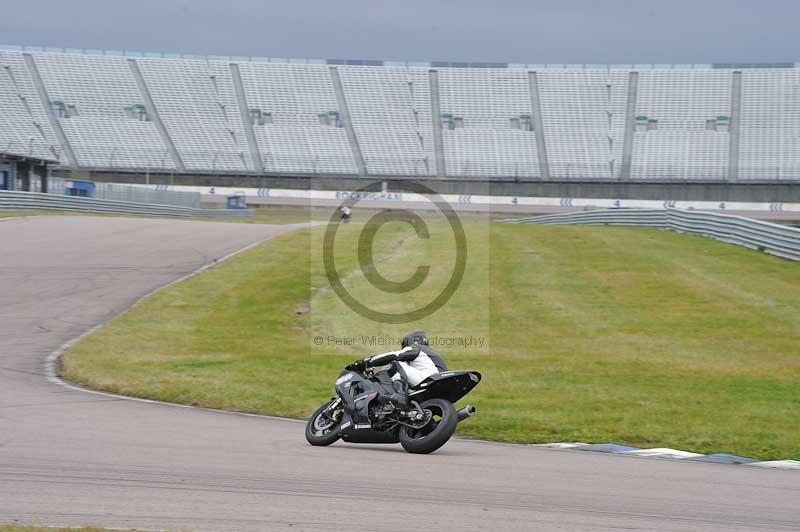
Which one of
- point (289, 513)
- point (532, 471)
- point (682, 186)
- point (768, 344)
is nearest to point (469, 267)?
point (768, 344)

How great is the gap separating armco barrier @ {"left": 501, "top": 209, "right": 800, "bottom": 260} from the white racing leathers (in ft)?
69.4

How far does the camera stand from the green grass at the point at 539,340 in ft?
38.6

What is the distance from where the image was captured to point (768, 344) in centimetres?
1717

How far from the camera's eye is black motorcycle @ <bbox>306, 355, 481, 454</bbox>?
912cm

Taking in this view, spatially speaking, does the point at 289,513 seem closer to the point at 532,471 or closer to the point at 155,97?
the point at 532,471

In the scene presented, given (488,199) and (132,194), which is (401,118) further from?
(132,194)

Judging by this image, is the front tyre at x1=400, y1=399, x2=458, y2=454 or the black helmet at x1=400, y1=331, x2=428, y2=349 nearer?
the front tyre at x1=400, y1=399, x2=458, y2=454

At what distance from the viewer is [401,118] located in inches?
2931

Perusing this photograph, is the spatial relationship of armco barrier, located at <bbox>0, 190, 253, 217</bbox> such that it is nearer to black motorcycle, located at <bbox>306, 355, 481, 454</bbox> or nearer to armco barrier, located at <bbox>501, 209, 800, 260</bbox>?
armco barrier, located at <bbox>501, 209, 800, 260</bbox>

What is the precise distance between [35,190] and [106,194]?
433cm

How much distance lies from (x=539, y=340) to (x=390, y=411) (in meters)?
8.53

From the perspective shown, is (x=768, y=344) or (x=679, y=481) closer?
(x=679, y=481)

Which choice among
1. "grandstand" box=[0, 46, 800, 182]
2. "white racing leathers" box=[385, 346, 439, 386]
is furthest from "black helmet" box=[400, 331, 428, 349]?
"grandstand" box=[0, 46, 800, 182]

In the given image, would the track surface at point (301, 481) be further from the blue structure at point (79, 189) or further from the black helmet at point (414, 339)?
the blue structure at point (79, 189)
